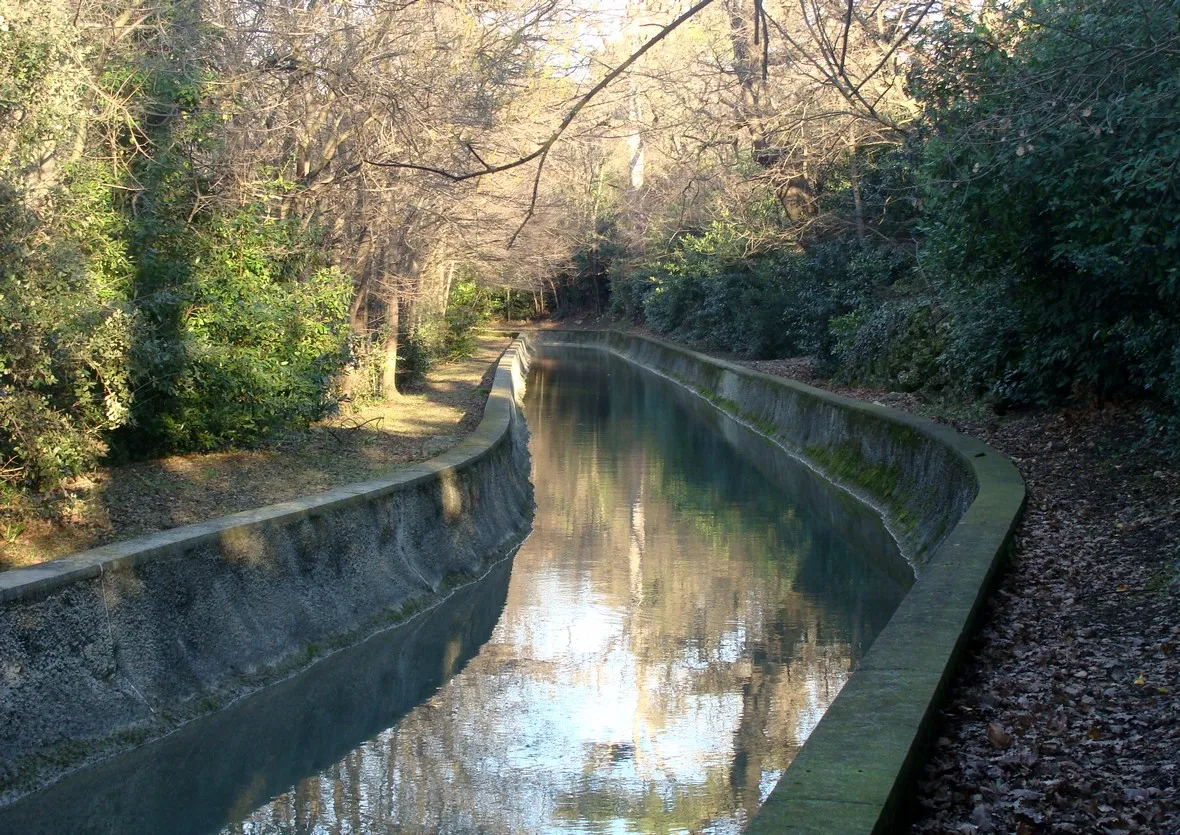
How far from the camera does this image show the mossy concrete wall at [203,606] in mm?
7652

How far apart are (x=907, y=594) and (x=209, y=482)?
746 centimetres

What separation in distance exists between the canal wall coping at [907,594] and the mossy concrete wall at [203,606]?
182 inches

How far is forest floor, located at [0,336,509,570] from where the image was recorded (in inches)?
432

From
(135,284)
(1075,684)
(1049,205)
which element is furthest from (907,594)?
(135,284)

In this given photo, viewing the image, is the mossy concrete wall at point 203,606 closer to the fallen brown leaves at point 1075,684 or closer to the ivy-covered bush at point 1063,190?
the fallen brown leaves at point 1075,684

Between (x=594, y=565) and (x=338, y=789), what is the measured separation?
23.0ft

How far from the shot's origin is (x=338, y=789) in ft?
27.1

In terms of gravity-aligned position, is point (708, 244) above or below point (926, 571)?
above

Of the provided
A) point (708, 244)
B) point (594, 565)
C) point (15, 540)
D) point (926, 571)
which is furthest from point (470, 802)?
point (708, 244)

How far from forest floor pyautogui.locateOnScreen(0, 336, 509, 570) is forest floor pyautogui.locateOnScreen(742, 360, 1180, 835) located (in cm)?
728

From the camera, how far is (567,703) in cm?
1004

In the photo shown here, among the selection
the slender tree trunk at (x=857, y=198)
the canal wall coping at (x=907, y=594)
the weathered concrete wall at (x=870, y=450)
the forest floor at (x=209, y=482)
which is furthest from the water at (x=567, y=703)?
the slender tree trunk at (x=857, y=198)

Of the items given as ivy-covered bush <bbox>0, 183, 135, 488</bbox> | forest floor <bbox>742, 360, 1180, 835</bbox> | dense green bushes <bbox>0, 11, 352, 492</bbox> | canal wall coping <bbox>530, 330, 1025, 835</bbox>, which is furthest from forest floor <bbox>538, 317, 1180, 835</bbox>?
dense green bushes <bbox>0, 11, 352, 492</bbox>

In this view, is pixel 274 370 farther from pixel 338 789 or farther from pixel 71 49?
pixel 338 789
